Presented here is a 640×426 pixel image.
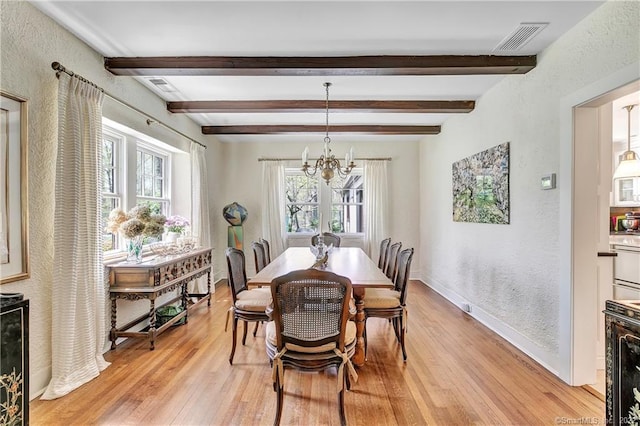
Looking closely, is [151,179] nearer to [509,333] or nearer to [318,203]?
[318,203]

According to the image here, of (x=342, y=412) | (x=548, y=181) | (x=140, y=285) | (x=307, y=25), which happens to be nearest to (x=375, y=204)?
(x=548, y=181)

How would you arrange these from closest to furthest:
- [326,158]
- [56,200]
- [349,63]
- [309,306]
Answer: [309,306] → [56,200] → [349,63] → [326,158]

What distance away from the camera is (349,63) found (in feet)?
9.52

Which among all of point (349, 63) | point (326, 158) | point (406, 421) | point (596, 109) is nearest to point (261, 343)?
point (406, 421)

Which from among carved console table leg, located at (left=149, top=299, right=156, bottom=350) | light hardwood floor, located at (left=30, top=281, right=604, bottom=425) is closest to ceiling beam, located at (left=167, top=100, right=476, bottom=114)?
carved console table leg, located at (left=149, top=299, right=156, bottom=350)

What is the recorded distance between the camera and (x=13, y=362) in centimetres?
159

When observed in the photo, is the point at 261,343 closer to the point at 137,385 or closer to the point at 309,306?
the point at 137,385

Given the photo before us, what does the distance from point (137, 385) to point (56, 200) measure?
59.0 inches

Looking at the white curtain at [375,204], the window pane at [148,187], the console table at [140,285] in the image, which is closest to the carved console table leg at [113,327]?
the console table at [140,285]

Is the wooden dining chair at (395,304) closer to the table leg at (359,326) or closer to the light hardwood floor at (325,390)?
the table leg at (359,326)

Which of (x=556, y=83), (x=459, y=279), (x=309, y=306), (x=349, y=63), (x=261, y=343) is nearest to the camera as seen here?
(x=309, y=306)

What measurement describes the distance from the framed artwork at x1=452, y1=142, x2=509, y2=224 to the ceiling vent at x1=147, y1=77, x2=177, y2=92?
3668 mm

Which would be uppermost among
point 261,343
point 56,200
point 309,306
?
point 56,200

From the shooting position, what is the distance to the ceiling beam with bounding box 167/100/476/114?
4094 mm
